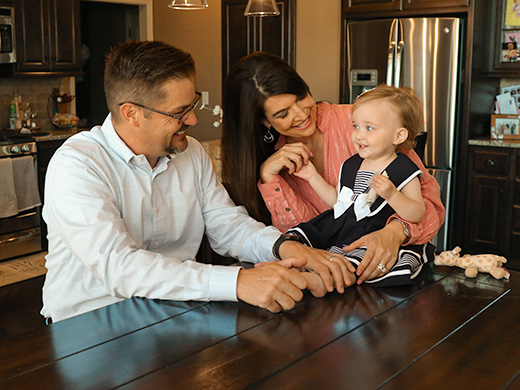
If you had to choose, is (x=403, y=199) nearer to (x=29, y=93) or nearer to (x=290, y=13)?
(x=290, y=13)

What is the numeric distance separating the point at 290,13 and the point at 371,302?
418 centimetres

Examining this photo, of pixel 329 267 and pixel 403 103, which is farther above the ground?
pixel 403 103

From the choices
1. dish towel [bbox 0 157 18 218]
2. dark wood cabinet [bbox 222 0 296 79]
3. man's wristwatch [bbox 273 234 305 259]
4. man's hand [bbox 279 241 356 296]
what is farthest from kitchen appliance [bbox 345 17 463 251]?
man's hand [bbox 279 241 356 296]

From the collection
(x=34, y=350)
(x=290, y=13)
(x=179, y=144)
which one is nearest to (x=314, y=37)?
(x=290, y=13)

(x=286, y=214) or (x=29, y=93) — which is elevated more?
(x=29, y=93)

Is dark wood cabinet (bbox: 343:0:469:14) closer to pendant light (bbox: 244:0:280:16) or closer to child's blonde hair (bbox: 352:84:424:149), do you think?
pendant light (bbox: 244:0:280:16)

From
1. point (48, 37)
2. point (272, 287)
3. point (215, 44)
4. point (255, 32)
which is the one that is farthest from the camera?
point (215, 44)

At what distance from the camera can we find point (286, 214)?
229 cm

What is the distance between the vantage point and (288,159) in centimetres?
224

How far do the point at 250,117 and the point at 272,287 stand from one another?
97cm

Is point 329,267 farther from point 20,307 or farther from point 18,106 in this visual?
point 18,106

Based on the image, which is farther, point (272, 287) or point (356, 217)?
point (356, 217)

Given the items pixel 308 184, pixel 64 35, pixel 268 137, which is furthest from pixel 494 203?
pixel 64 35

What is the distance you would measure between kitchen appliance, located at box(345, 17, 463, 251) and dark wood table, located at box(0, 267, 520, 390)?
322cm
